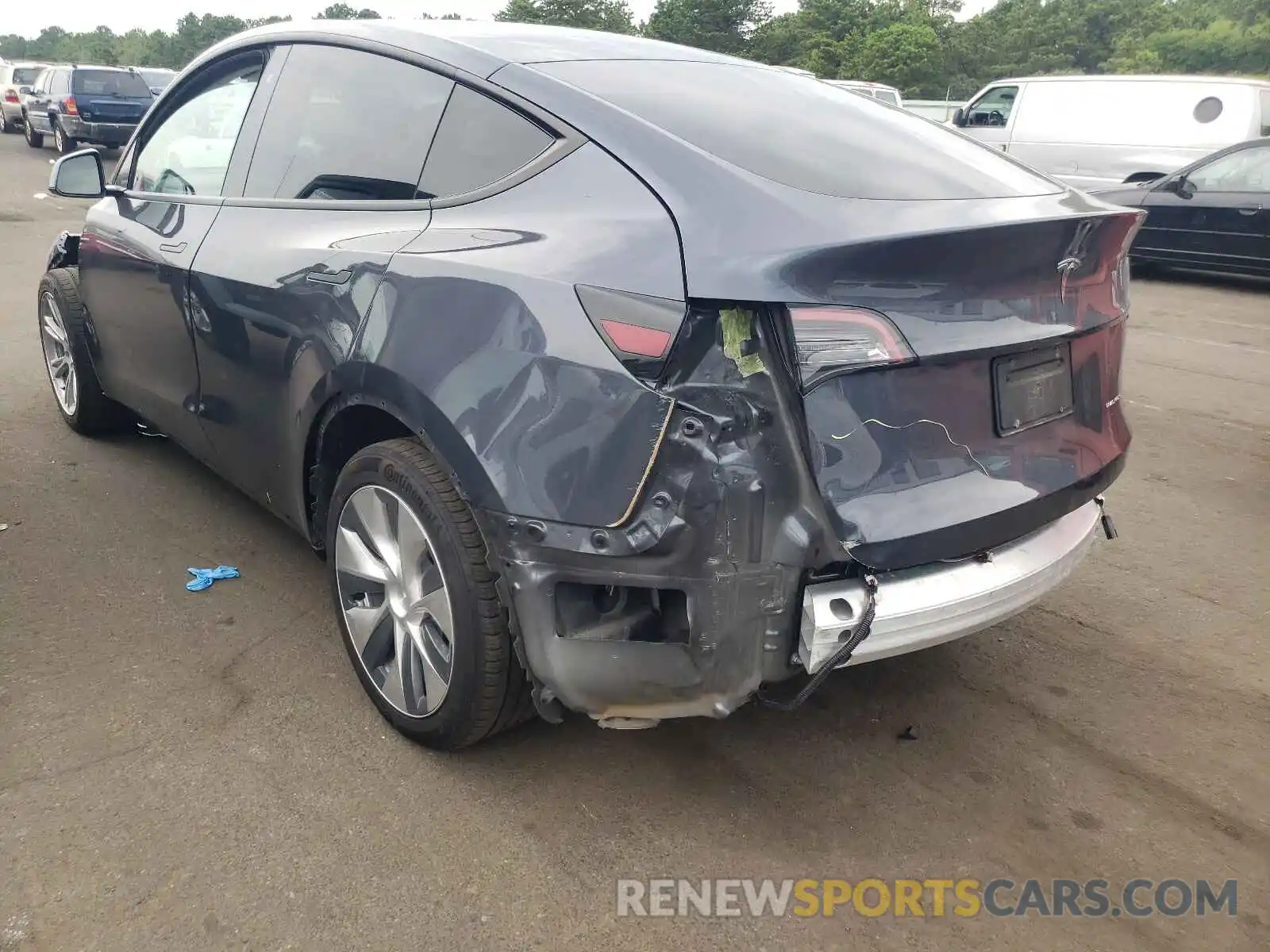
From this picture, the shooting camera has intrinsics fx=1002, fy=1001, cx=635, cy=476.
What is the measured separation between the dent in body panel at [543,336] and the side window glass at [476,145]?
98 millimetres

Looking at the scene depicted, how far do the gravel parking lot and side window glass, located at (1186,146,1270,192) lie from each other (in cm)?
749

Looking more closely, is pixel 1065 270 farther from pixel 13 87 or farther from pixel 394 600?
pixel 13 87

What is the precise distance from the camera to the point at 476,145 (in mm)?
2492

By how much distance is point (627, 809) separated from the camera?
7.96ft

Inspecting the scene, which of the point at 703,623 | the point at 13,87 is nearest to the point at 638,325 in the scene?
the point at 703,623

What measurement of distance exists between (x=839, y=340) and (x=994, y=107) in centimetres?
1386

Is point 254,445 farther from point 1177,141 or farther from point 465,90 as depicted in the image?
point 1177,141

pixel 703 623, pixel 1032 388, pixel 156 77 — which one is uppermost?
pixel 156 77

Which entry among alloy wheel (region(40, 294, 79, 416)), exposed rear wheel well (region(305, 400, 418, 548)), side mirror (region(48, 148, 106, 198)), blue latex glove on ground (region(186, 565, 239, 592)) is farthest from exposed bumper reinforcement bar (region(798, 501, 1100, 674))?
alloy wheel (region(40, 294, 79, 416))

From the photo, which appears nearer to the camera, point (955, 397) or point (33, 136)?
point (955, 397)

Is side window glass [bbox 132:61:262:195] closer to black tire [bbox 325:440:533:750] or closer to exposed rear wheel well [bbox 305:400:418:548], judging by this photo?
exposed rear wheel well [bbox 305:400:418:548]

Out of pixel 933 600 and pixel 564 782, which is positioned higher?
pixel 933 600

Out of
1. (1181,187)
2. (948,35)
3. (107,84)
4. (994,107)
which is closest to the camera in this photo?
(1181,187)

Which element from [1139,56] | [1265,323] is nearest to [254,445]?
[1265,323]
